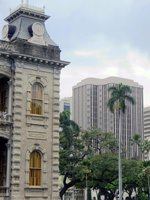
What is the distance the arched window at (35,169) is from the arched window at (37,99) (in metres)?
3.00

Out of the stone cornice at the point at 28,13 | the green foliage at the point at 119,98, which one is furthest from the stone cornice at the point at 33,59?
the green foliage at the point at 119,98

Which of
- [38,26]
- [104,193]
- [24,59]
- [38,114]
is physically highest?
[38,26]

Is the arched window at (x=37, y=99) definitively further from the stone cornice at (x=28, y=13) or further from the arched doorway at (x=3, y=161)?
the stone cornice at (x=28, y=13)

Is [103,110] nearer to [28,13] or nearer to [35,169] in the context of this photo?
[28,13]

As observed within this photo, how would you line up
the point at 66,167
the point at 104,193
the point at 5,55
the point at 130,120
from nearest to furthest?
the point at 5,55, the point at 66,167, the point at 104,193, the point at 130,120

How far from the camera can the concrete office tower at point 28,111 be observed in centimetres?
3391

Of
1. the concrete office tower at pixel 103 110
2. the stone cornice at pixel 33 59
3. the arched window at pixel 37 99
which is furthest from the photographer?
the concrete office tower at pixel 103 110

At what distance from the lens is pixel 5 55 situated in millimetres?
34531

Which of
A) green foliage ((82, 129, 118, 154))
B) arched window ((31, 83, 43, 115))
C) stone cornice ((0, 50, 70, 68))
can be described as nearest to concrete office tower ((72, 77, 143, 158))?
green foliage ((82, 129, 118, 154))

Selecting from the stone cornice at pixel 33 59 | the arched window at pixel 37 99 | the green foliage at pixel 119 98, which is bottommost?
the arched window at pixel 37 99

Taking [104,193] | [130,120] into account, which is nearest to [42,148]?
[104,193]

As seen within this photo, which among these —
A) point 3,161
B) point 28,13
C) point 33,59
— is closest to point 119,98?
point 28,13

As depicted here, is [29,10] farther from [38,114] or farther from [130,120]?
[130,120]

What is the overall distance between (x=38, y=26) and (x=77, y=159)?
2321 cm
